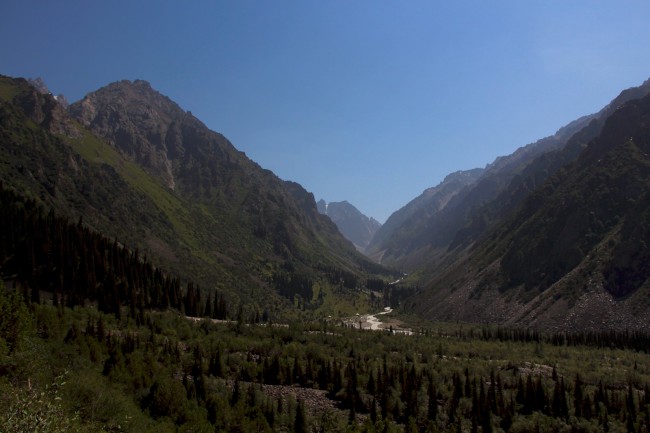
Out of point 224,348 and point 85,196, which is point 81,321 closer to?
point 224,348

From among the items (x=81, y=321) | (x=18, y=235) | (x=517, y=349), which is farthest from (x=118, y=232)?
(x=517, y=349)

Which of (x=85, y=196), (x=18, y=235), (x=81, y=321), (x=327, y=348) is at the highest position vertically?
(x=85, y=196)

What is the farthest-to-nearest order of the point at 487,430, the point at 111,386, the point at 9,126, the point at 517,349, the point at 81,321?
the point at 9,126, the point at 517,349, the point at 81,321, the point at 487,430, the point at 111,386

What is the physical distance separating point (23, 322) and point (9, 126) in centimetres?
17570

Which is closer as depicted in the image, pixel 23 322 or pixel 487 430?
pixel 23 322

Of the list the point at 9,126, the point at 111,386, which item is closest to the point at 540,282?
the point at 111,386

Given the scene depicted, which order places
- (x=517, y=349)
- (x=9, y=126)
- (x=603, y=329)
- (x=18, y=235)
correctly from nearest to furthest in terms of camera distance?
(x=18, y=235) → (x=517, y=349) → (x=603, y=329) → (x=9, y=126)

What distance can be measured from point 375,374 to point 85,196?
16600 centimetres

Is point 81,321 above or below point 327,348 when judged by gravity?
above

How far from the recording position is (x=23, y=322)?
4712 centimetres

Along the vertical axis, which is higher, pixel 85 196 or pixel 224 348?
pixel 85 196

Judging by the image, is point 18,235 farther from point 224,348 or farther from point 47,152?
point 47,152

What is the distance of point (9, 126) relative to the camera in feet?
625

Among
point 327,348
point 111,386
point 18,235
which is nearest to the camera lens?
point 111,386
